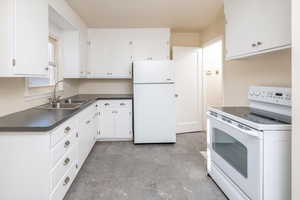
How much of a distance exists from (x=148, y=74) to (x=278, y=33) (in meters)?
2.38

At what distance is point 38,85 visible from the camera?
2.65m

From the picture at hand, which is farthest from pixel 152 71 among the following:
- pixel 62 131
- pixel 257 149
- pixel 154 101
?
pixel 257 149

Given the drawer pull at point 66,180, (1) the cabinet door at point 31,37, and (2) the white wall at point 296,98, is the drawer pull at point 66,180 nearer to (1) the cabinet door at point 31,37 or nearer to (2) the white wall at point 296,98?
(1) the cabinet door at point 31,37

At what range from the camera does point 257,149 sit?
4.84 feet

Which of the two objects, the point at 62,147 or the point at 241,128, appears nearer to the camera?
the point at 241,128

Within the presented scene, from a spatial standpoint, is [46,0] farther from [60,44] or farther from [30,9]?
[60,44]

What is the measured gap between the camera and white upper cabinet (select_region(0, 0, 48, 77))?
1645mm

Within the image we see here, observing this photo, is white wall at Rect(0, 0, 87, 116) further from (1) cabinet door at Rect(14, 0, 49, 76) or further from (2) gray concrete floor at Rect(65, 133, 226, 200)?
(2) gray concrete floor at Rect(65, 133, 226, 200)

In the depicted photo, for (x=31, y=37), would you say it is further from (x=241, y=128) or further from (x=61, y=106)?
(x=241, y=128)

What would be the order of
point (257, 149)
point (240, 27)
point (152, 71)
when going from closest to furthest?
point (257, 149) → point (240, 27) → point (152, 71)

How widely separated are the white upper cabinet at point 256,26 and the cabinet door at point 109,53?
231 cm

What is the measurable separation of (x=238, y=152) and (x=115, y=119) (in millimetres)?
2638

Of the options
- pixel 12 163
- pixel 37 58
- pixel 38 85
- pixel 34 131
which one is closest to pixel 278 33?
pixel 34 131

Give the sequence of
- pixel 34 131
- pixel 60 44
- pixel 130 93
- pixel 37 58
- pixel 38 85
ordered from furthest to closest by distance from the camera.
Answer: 1. pixel 130 93
2. pixel 60 44
3. pixel 38 85
4. pixel 37 58
5. pixel 34 131
